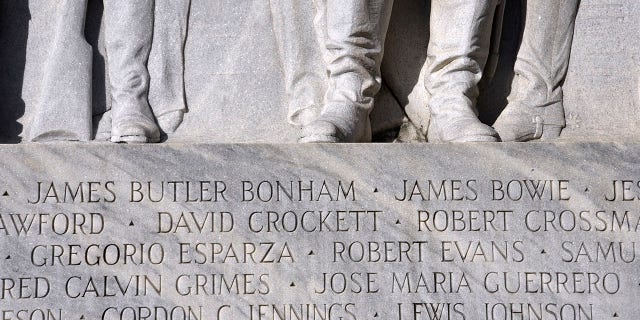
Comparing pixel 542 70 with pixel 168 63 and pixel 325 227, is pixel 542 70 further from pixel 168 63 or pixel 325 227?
pixel 168 63

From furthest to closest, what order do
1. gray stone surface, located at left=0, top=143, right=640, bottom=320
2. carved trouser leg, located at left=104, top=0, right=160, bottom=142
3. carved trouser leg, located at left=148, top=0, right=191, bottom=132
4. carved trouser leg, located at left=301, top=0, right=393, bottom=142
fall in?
carved trouser leg, located at left=148, top=0, right=191, bottom=132 → carved trouser leg, located at left=104, top=0, right=160, bottom=142 → carved trouser leg, located at left=301, top=0, right=393, bottom=142 → gray stone surface, located at left=0, top=143, right=640, bottom=320

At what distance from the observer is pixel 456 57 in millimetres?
5715

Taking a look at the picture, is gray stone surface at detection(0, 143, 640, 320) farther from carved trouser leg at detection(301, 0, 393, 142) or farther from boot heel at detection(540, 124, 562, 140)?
boot heel at detection(540, 124, 562, 140)

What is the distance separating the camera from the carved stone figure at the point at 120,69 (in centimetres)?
580

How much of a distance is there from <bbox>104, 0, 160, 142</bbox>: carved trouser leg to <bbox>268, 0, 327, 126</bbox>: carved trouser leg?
0.65 meters

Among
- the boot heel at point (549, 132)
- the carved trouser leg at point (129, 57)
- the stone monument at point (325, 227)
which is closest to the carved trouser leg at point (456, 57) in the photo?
the stone monument at point (325, 227)

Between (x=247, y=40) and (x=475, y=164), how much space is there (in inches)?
55.8

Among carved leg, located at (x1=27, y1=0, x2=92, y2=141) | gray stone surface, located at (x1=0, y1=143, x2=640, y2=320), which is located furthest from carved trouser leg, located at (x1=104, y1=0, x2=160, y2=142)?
gray stone surface, located at (x1=0, y1=143, x2=640, y2=320)

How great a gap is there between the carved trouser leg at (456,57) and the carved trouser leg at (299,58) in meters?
0.56

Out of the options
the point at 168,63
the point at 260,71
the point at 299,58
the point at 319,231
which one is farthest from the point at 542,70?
the point at 168,63

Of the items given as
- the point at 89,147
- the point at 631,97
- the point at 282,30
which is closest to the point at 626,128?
the point at 631,97

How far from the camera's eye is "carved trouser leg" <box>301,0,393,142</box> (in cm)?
562

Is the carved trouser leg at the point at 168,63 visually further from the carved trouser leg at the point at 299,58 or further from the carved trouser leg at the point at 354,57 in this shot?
the carved trouser leg at the point at 354,57

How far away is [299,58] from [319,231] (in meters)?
1.07
